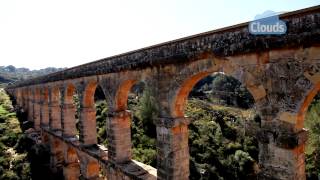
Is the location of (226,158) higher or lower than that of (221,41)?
lower

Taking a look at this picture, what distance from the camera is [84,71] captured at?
1098 centimetres

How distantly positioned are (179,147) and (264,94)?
2797mm

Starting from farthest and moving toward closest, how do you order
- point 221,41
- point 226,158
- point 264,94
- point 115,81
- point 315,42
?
1. point 226,158
2. point 115,81
3. point 221,41
4. point 264,94
5. point 315,42

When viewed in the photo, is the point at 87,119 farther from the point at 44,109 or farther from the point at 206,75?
the point at 44,109

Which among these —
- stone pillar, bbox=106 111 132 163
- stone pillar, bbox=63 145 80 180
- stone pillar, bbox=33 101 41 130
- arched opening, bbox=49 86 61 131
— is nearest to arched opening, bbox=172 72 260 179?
stone pillar, bbox=63 145 80 180

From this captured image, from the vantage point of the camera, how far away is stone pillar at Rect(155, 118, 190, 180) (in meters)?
6.91

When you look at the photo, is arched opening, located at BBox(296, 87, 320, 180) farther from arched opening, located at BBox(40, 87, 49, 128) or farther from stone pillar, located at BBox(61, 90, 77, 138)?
arched opening, located at BBox(40, 87, 49, 128)

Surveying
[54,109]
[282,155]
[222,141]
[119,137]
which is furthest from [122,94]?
[222,141]

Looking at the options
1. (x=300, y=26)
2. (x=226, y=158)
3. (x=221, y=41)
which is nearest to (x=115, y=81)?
(x=221, y=41)

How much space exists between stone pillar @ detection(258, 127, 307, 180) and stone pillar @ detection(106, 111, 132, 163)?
5173 mm

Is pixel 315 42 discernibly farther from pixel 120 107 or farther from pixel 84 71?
pixel 84 71

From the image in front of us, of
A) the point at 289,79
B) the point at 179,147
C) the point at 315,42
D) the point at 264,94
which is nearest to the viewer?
the point at 315,42

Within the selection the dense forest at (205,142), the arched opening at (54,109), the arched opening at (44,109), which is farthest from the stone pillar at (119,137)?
the arched opening at (44,109)

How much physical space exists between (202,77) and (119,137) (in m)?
4.17
